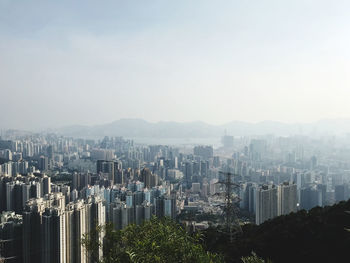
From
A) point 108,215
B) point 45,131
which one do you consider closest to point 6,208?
point 108,215

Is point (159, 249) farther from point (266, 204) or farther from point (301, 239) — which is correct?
point (266, 204)

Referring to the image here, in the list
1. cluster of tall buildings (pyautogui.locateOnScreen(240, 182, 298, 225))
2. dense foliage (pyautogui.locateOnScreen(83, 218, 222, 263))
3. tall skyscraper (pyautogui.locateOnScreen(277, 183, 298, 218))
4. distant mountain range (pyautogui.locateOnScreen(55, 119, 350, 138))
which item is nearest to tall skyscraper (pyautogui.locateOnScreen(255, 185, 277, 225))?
cluster of tall buildings (pyautogui.locateOnScreen(240, 182, 298, 225))

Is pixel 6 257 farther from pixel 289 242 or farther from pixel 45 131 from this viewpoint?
pixel 45 131

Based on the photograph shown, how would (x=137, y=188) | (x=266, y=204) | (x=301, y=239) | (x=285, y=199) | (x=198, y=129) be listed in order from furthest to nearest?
(x=198, y=129) → (x=137, y=188) → (x=285, y=199) → (x=266, y=204) → (x=301, y=239)

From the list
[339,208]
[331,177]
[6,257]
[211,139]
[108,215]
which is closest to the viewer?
[339,208]

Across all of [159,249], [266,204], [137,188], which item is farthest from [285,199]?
[159,249]

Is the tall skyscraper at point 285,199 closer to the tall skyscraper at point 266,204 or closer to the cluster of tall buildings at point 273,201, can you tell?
the cluster of tall buildings at point 273,201

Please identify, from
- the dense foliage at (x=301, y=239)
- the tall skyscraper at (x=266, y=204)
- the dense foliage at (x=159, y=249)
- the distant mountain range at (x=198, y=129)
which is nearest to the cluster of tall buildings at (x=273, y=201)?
the tall skyscraper at (x=266, y=204)
